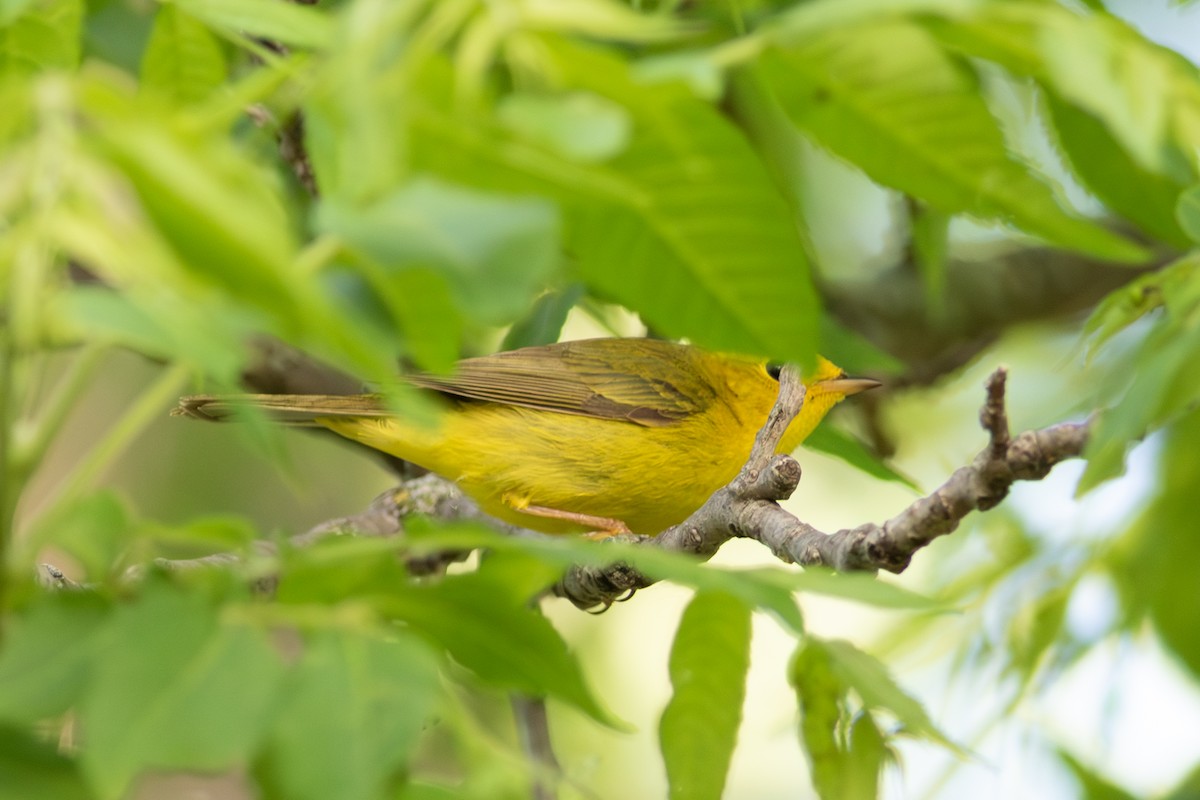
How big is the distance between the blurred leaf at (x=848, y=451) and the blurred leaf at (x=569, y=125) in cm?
240

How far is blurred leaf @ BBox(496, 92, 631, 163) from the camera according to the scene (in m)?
1.38

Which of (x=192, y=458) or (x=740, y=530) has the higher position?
(x=740, y=530)

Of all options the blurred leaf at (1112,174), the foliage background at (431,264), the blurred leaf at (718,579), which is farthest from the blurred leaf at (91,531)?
the blurred leaf at (1112,174)

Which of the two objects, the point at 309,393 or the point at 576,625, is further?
the point at 576,625

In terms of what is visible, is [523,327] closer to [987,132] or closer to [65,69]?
[65,69]

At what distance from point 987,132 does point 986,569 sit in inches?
93.7

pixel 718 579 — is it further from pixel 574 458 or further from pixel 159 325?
pixel 574 458

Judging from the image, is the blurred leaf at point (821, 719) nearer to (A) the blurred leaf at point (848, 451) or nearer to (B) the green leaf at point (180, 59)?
Answer: (A) the blurred leaf at point (848, 451)

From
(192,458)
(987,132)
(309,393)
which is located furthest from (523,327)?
(192,458)

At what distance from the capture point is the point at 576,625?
8.43 metres

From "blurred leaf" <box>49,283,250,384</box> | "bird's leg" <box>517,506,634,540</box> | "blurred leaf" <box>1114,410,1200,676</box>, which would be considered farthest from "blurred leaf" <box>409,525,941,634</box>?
"bird's leg" <box>517,506,634,540</box>

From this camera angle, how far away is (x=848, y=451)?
12.5ft

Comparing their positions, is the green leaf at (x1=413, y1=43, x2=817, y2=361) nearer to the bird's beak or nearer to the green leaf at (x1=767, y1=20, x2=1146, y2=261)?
the green leaf at (x1=767, y1=20, x2=1146, y2=261)

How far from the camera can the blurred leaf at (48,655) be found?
1.52m
